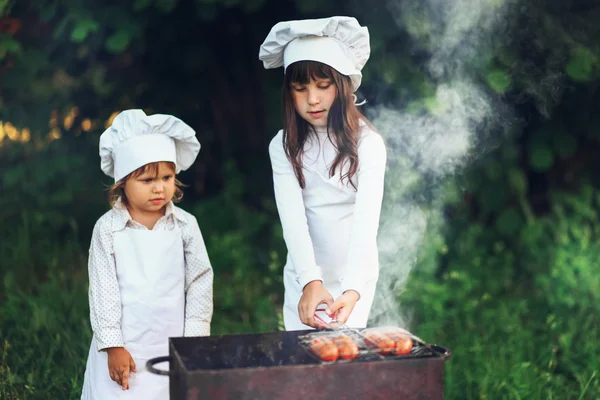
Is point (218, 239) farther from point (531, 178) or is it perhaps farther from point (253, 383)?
point (253, 383)

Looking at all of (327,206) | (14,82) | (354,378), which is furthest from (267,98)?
(354,378)

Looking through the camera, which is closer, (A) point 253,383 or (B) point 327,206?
(A) point 253,383

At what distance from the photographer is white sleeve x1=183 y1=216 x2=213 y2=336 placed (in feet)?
11.4

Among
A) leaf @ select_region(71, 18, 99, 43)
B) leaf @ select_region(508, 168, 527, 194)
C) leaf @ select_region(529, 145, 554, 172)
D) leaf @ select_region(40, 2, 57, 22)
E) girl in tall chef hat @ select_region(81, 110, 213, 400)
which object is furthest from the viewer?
leaf @ select_region(508, 168, 527, 194)

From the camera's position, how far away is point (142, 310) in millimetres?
3344

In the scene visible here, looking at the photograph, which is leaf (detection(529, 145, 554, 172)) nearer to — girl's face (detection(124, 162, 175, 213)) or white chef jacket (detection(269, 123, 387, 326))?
white chef jacket (detection(269, 123, 387, 326))

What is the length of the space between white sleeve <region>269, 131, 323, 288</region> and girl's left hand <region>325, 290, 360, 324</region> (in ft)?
0.48

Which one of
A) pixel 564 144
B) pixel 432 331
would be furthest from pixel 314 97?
pixel 564 144

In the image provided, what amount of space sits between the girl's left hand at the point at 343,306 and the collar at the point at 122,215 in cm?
74

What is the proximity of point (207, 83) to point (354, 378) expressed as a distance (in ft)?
16.5

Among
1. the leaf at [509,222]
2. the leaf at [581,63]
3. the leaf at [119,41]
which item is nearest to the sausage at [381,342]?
Result: the leaf at [581,63]

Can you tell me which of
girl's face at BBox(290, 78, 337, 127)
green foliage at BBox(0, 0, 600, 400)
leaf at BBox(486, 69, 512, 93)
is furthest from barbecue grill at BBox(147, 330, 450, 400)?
leaf at BBox(486, 69, 512, 93)

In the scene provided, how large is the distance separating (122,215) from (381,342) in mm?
1241

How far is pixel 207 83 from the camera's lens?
23.9 ft
